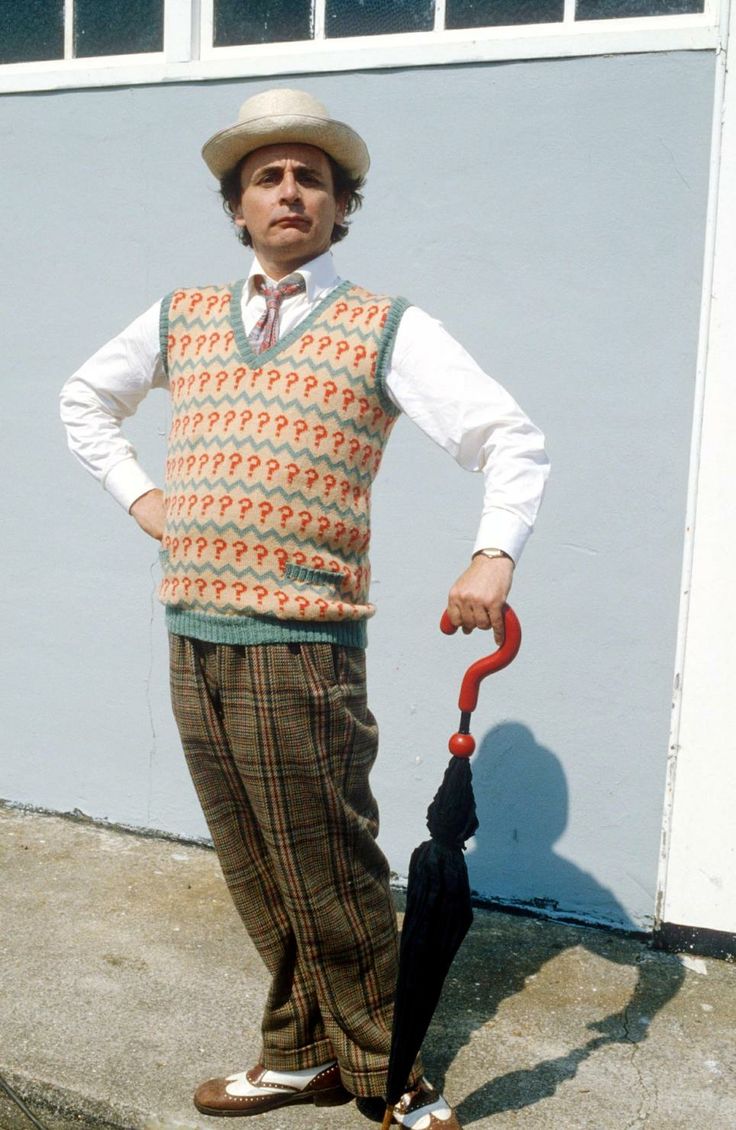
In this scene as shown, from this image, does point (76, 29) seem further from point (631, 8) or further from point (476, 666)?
point (476, 666)

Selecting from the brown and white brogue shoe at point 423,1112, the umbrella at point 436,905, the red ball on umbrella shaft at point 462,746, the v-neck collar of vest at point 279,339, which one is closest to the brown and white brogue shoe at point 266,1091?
the brown and white brogue shoe at point 423,1112

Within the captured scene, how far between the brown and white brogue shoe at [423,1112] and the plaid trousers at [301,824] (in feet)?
0.21

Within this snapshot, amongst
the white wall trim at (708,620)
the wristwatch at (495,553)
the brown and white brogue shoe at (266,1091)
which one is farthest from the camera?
the white wall trim at (708,620)

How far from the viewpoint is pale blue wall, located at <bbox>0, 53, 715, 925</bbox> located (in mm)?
3264

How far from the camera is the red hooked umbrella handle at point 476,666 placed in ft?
7.11

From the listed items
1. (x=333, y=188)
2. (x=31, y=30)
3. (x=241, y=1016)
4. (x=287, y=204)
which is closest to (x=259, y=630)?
(x=287, y=204)

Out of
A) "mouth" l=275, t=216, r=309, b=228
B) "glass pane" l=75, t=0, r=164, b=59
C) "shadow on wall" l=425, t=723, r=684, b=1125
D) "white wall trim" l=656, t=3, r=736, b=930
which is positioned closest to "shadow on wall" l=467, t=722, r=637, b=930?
→ "shadow on wall" l=425, t=723, r=684, b=1125

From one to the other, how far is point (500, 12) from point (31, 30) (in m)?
1.73

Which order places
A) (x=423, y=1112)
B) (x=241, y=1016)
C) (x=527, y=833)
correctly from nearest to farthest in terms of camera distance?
(x=423, y=1112) < (x=241, y=1016) < (x=527, y=833)

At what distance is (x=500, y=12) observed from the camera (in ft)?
11.2

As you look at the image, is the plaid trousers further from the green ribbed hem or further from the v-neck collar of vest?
the v-neck collar of vest

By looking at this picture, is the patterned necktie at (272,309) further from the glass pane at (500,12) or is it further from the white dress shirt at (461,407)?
the glass pane at (500,12)

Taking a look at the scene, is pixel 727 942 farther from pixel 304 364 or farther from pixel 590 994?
pixel 304 364

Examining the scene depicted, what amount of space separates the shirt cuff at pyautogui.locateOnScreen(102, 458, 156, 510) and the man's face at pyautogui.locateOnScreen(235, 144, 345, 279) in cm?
54
